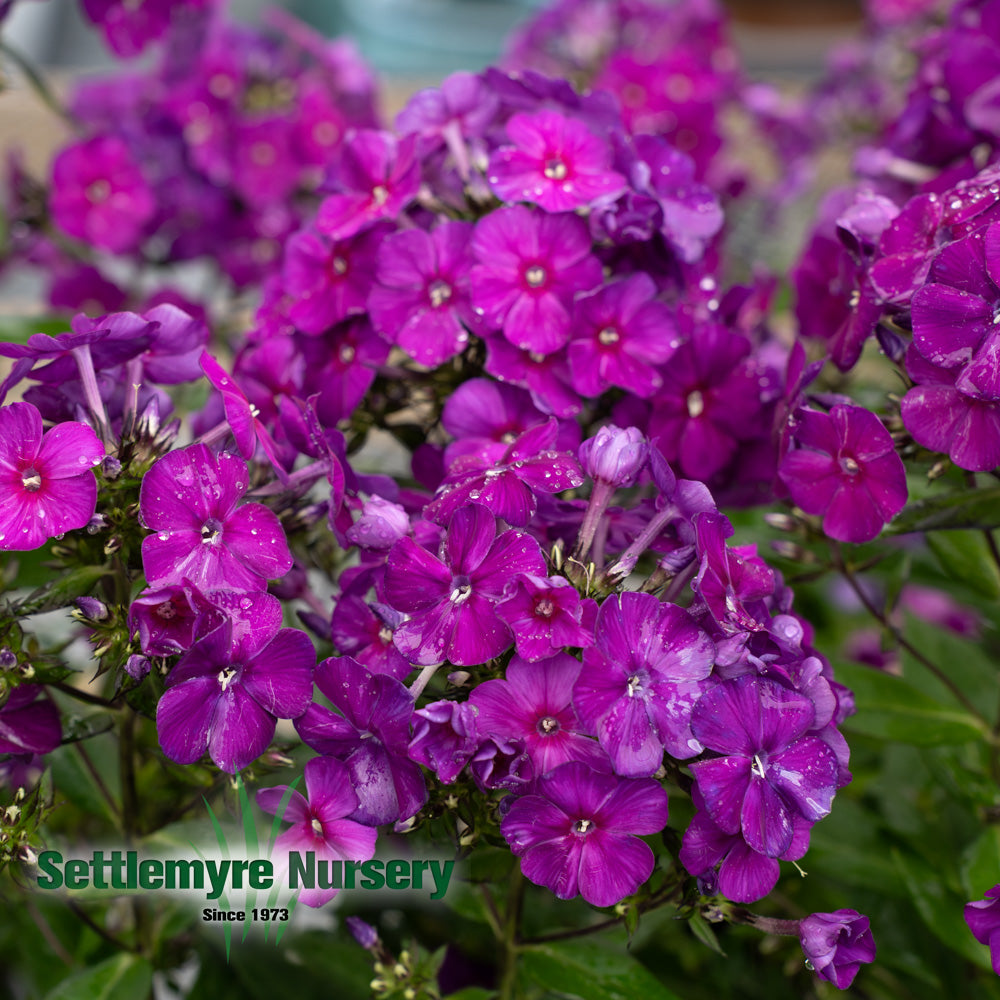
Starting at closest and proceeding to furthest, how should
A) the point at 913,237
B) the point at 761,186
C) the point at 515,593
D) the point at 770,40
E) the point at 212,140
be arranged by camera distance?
the point at 515,593, the point at 913,237, the point at 212,140, the point at 761,186, the point at 770,40

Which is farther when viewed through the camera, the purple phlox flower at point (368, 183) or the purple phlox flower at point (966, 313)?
the purple phlox flower at point (368, 183)

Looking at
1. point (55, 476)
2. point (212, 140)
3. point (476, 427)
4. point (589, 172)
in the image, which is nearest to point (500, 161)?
point (589, 172)

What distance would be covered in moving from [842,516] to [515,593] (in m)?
0.30

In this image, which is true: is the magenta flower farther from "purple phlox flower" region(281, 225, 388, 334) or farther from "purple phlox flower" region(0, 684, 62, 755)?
"purple phlox flower" region(281, 225, 388, 334)

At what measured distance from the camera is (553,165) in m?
0.82

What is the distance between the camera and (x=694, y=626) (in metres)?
0.61

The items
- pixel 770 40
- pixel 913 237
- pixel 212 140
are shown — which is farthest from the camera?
pixel 770 40

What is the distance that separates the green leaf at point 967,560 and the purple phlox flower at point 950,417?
272mm

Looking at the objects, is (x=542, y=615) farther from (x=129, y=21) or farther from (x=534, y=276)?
(x=129, y=21)

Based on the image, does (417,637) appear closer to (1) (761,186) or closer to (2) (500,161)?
(2) (500,161)

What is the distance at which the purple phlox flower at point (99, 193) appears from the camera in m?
1.42

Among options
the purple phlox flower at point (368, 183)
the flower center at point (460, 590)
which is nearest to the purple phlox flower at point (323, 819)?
the flower center at point (460, 590)

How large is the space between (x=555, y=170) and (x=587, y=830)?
1.70 ft

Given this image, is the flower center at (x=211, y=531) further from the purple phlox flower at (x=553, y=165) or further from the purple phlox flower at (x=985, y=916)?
the purple phlox flower at (x=985, y=916)
